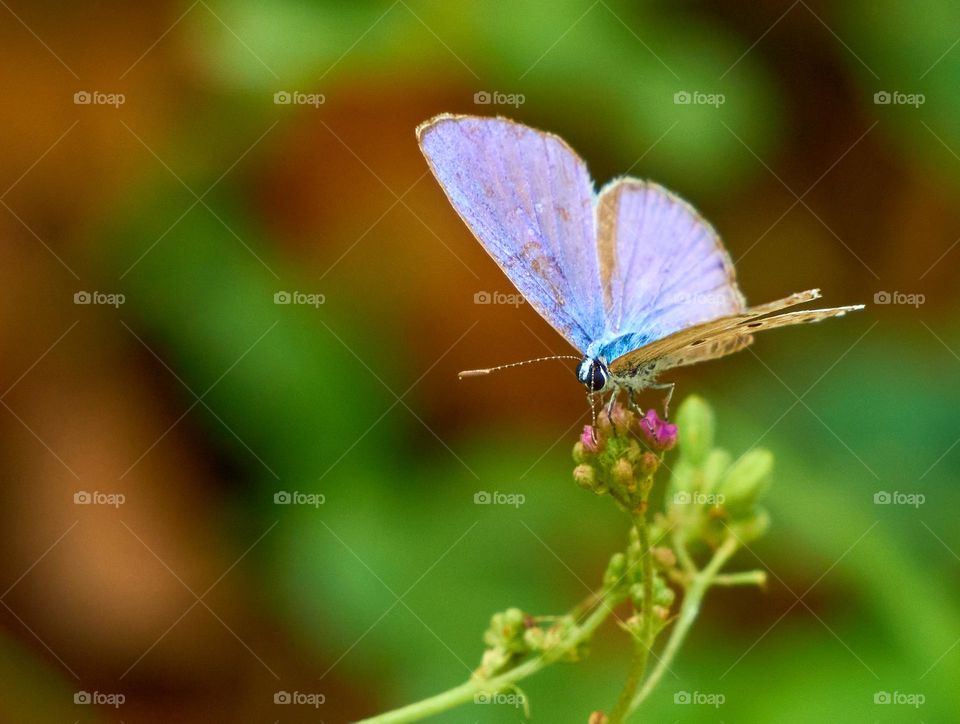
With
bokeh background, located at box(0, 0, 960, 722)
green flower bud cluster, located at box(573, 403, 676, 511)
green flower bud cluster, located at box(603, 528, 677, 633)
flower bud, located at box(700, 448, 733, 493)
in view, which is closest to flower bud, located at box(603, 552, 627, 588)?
green flower bud cluster, located at box(603, 528, 677, 633)

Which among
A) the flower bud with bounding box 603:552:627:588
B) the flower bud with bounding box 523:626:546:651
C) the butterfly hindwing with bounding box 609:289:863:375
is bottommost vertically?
the flower bud with bounding box 523:626:546:651

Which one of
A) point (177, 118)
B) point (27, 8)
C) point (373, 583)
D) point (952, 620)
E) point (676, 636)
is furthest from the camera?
point (27, 8)

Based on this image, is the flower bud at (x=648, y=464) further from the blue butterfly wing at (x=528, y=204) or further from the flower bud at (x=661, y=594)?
the blue butterfly wing at (x=528, y=204)

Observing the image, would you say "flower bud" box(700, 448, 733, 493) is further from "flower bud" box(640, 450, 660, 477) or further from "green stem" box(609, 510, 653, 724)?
"green stem" box(609, 510, 653, 724)

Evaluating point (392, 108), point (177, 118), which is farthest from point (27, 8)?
point (392, 108)

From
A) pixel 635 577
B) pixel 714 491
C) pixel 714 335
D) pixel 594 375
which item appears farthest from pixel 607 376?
pixel 635 577

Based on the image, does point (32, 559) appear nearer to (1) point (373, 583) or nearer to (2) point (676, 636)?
(1) point (373, 583)

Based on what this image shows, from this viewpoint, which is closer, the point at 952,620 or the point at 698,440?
the point at 698,440
